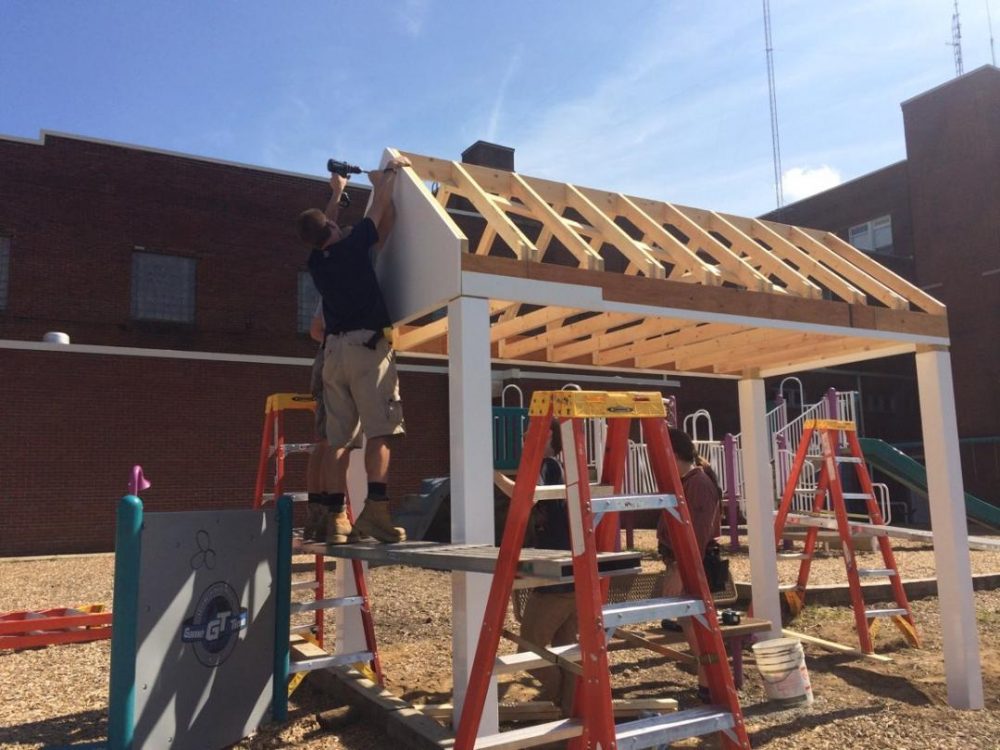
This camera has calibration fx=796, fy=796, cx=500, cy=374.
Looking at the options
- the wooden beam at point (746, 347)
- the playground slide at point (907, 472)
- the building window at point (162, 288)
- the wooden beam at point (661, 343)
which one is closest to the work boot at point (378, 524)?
the wooden beam at point (661, 343)

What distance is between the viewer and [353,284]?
14.7ft

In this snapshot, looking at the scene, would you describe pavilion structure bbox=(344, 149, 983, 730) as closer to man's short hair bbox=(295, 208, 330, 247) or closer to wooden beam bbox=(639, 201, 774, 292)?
wooden beam bbox=(639, 201, 774, 292)

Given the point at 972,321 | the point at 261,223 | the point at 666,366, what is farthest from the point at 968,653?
the point at 972,321

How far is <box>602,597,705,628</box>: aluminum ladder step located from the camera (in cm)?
269

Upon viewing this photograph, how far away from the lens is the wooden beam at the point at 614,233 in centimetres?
450

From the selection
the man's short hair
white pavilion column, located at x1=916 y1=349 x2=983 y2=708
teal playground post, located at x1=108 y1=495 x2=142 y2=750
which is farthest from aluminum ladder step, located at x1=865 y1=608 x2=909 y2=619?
teal playground post, located at x1=108 y1=495 x2=142 y2=750

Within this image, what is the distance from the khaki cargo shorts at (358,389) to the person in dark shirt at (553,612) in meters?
1.00

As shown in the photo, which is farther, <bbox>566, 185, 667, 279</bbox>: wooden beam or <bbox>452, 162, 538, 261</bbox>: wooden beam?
<bbox>566, 185, 667, 279</bbox>: wooden beam

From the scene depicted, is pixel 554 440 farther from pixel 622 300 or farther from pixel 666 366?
pixel 666 366

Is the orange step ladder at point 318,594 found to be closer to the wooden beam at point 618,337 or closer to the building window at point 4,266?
the wooden beam at point 618,337

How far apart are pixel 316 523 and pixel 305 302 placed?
14.5m

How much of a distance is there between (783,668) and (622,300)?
109 inches

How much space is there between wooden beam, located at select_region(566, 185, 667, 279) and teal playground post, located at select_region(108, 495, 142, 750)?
2.94m

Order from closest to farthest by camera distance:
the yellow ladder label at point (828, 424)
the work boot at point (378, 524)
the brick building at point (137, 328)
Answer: the work boot at point (378, 524)
the yellow ladder label at point (828, 424)
the brick building at point (137, 328)
